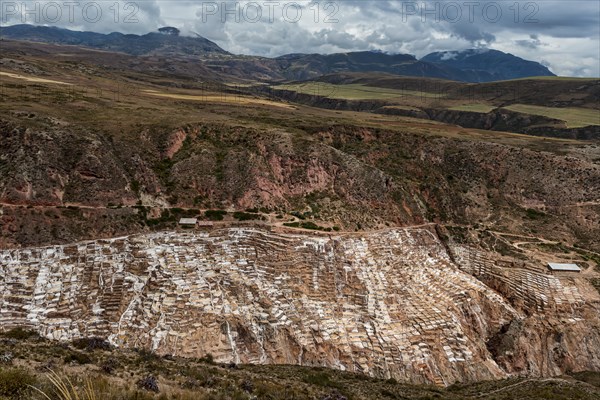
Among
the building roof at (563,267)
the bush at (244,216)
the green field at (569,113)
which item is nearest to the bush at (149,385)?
the bush at (244,216)

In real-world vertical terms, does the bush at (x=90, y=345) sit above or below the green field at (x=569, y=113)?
below

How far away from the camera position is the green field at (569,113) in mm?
139000

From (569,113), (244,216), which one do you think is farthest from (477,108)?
(244,216)

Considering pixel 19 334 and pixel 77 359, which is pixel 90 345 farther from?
pixel 19 334

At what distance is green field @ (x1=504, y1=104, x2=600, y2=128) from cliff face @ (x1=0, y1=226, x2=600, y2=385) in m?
113

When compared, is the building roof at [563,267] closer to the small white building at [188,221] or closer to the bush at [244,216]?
the bush at [244,216]

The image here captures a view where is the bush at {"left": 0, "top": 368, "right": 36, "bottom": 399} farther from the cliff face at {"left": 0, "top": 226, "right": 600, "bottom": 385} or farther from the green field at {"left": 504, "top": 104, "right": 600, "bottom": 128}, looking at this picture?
the green field at {"left": 504, "top": 104, "right": 600, "bottom": 128}

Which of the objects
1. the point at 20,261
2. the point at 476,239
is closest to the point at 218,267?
the point at 20,261

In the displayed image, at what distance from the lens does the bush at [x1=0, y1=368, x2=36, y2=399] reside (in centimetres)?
1534

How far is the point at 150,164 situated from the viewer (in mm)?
55844

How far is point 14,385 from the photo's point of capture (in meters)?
15.8

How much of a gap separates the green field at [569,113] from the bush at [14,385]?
16043 centimetres

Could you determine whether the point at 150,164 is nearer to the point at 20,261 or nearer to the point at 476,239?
the point at 20,261

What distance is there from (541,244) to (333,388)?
46082mm
